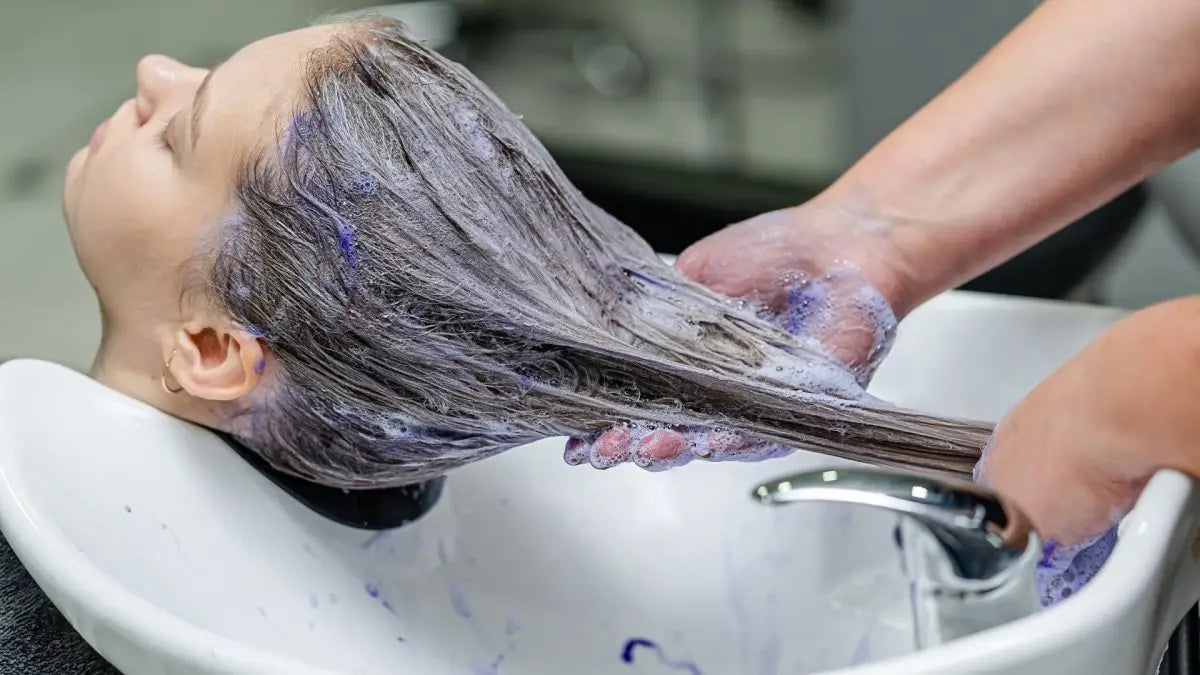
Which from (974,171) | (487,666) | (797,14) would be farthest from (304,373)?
(797,14)

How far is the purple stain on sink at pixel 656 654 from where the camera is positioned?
76 centimetres

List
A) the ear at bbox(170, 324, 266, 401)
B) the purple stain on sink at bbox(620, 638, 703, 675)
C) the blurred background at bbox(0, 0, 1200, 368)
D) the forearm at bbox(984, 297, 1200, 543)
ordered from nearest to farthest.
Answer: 1. the forearm at bbox(984, 297, 1200, 543)
2. the ear at bbox(170, 324, 266, 401)
3. the purple stain on sink at bbox(620, 638, 703, 675)
4. the blurred background at bbox(0, 0, 1200, 368)

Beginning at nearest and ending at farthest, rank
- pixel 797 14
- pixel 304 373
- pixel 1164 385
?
pixel 1164 385 → pixel 304 373 → pixel 797 14

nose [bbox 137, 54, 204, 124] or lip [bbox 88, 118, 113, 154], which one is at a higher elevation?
nose [bbox 137, 54, 204, 124]

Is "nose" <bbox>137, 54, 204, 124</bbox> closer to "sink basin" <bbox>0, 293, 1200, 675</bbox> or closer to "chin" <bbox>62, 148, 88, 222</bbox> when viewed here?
"chin" <bbox>62, 148, 88, 222</bbox>

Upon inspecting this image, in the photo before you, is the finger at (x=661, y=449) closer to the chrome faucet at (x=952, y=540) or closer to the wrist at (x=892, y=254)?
the chrome faucet at (x=952, y=540)

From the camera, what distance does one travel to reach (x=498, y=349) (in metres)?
0.64

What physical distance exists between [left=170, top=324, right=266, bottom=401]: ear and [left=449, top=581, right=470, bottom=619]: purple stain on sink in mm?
200

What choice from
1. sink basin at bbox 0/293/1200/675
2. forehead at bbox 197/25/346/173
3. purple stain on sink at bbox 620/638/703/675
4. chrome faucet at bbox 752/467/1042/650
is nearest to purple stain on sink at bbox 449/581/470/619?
sink basin at bbox 0/293/1200/675

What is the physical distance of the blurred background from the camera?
108 cm

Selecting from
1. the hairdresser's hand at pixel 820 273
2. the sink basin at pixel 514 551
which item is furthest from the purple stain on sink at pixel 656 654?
the hairdresser's hand at pixel 820 273

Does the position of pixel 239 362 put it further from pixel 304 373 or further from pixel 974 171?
pixel 974 171

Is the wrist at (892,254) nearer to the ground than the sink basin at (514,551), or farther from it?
farther from it

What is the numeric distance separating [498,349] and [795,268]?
28 centimetres
